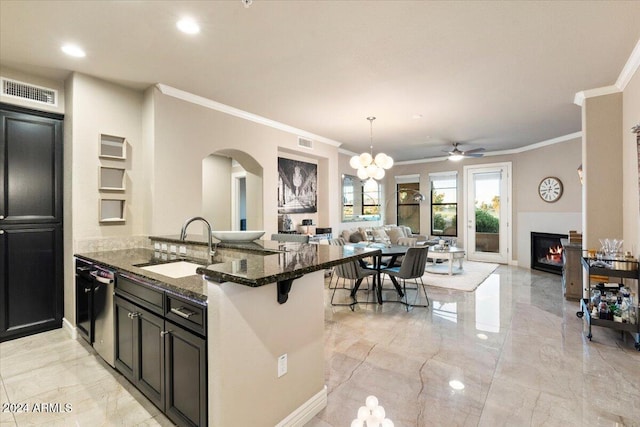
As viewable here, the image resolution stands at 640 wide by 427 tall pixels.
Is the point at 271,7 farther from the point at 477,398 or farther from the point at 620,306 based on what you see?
the point at 620,306

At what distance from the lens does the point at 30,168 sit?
324cm

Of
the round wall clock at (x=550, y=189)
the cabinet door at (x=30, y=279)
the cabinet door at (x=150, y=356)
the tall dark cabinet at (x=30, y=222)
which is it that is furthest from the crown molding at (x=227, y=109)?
the round wall clock at (x=550, y=189)

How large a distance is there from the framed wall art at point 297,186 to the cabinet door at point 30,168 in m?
3.17

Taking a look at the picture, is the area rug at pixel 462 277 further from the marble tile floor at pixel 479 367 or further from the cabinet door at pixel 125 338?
the cabinet door at pixel 125 338

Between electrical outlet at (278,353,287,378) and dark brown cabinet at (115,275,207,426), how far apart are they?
409mm

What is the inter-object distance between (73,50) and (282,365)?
3.32 m

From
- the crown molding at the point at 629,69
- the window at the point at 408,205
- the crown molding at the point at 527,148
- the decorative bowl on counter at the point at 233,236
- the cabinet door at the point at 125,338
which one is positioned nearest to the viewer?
the cabinet door at the point at 125,338

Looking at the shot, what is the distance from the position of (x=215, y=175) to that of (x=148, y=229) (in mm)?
3670

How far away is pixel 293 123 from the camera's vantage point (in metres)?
5.14

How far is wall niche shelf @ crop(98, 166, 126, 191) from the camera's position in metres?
3.44

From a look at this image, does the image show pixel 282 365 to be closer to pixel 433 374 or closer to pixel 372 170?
pixel 433 374

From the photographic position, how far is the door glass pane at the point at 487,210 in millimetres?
7906

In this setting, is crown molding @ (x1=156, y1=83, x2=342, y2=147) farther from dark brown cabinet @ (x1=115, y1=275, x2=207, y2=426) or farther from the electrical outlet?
the electrical outlet

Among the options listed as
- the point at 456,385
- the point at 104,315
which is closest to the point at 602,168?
the point at 456,385
